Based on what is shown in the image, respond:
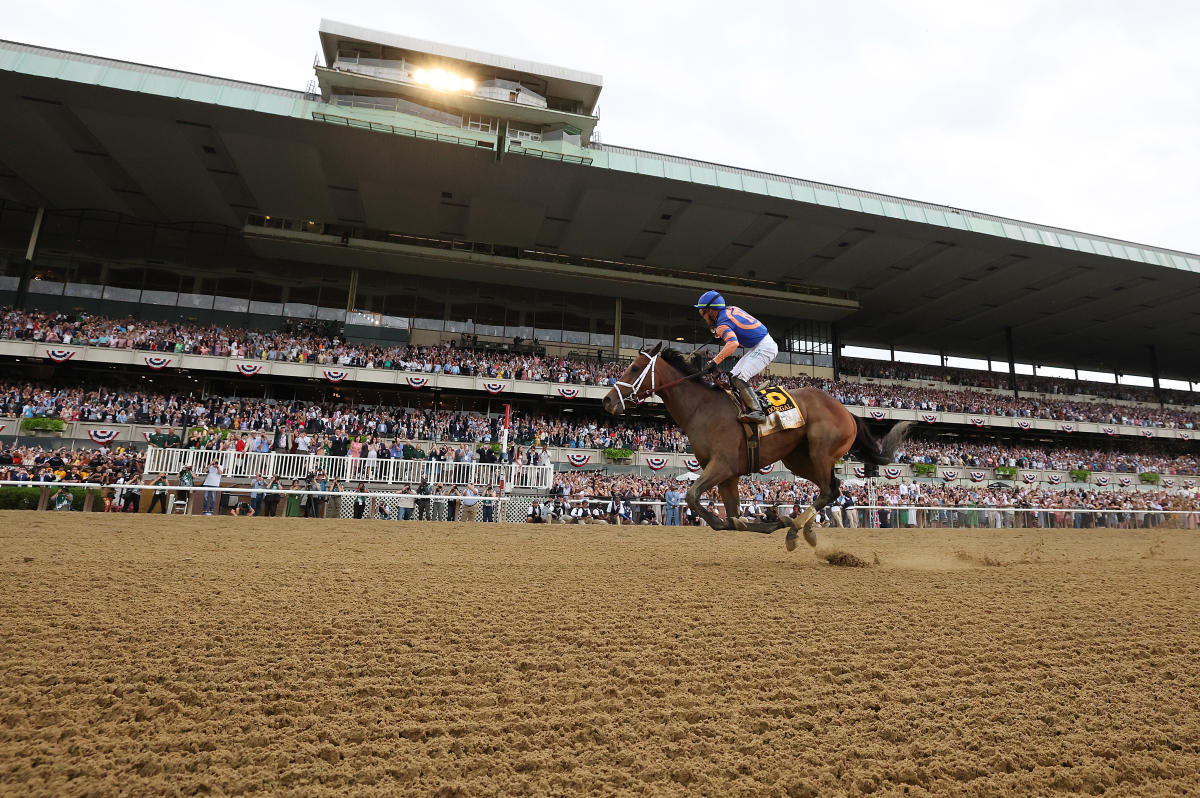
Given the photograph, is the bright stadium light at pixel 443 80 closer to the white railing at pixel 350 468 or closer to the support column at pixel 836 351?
the white railing at pixel 350 468

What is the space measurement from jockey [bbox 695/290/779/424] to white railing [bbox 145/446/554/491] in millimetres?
13445

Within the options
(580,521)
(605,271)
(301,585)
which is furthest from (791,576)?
(605,271)

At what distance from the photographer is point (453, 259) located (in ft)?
112

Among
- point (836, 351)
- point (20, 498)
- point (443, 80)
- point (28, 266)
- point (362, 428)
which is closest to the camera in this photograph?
point (20, 498)

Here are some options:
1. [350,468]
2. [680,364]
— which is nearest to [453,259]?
[350,468]

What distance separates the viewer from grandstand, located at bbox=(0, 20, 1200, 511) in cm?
2575

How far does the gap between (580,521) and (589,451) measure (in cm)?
1003

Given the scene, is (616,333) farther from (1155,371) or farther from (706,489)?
(1155,371)

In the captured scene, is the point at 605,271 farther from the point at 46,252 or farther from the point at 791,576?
the point at 791,576

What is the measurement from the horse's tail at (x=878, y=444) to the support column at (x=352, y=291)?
3232 cm

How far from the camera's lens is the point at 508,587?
5.24 metres

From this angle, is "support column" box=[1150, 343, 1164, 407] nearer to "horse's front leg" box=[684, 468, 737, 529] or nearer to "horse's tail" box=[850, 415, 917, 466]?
"horse's tail" box=[850, 415, 917, 466]

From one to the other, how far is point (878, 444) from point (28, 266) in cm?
4069

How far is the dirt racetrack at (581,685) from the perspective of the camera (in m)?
2.15
